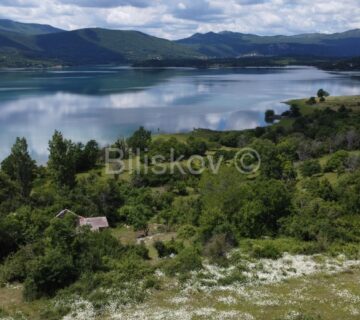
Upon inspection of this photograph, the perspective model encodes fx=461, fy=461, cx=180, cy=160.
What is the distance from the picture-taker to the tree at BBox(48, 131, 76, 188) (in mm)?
56688

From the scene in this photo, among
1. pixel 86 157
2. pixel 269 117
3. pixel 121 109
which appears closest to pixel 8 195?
pixel 86 157

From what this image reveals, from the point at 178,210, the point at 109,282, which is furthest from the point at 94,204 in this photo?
the point at 109,282

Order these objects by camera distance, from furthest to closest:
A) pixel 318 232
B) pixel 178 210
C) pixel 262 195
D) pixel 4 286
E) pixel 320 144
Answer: pixel 320 144 → pixel 178 210 → pixel 262 195 → pixel 318 232 → pixel 4 286

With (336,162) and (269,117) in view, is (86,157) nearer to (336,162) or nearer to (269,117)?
(336,162)

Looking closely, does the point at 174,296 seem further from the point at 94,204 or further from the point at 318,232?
the point at 94,204

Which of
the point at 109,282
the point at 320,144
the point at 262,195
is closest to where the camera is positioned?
the point at 109,282

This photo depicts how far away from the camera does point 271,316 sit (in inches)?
909

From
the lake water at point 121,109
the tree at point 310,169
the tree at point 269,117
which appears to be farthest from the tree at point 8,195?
the tree at point 269,117

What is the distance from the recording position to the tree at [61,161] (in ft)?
186

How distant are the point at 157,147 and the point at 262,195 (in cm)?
4131

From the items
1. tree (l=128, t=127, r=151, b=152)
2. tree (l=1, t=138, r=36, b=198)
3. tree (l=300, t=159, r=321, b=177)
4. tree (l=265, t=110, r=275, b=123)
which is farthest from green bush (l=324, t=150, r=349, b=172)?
tree (l=265, t=110, r=275, b=123)

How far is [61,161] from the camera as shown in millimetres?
57250

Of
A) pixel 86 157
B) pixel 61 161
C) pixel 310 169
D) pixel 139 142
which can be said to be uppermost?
pixel 61 161
